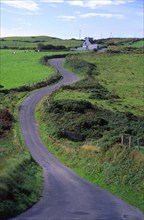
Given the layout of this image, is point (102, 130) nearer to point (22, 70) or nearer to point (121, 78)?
point (121, 78)

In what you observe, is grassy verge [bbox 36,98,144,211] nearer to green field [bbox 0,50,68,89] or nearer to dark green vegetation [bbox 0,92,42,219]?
dark green vegetation [bbox 0,92,42,219]

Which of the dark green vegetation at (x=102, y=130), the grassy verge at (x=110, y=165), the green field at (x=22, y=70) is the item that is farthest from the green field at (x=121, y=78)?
the grassy verge at (x=110, y=165)

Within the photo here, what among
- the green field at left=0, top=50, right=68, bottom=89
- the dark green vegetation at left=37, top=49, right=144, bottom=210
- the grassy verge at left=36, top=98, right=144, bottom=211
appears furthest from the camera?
the green field at left=0, top=50, right=68, bottom=89

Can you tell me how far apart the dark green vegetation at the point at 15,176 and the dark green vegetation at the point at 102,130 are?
14.2ft

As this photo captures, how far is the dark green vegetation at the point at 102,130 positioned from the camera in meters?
36.5

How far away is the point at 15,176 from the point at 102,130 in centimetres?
2469

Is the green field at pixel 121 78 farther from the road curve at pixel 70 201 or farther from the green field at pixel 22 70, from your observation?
the road curve at pixel 70 201

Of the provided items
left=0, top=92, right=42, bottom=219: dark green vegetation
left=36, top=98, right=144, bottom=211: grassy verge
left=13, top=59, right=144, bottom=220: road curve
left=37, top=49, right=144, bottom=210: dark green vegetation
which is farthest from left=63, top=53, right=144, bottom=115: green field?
left=13, top=59, right=144, bottom=220: road curve

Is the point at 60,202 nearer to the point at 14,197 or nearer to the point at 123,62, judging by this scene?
the point at 14,197

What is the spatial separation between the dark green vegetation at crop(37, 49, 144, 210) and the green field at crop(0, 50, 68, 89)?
42.5 feet

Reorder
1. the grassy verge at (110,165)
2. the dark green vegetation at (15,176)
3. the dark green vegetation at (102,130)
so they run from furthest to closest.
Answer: the dark green vegetation at (102,130) → the grassy verge at (110,165) → the dark green vegetation at (15,176)

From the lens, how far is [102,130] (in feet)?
180

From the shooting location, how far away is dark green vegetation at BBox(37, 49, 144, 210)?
36.5 metres

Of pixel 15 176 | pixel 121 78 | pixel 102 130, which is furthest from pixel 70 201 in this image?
pixel 121 78
